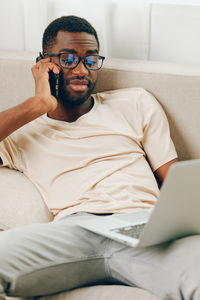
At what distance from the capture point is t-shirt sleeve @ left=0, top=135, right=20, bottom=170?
68.8 inches

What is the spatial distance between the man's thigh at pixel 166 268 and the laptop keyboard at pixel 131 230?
0.06m

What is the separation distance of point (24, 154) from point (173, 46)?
79cm

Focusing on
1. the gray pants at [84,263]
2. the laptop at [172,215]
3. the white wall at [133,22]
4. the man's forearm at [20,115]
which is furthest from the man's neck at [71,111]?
the laptop at [172,215]

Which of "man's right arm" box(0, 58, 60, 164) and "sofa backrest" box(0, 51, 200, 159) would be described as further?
"sofa backrest" box(0, 51, 200, 159)

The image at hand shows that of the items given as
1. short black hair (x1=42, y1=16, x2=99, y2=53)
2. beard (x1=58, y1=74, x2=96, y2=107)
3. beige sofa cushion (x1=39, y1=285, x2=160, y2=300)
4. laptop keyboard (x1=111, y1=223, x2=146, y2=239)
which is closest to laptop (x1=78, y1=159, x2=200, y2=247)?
laptop keyboard (x1=111, y1=223, x2=146, y2=239)

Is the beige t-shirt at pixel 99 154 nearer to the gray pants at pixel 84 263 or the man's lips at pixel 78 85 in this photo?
the man's lips at pixel 78 85

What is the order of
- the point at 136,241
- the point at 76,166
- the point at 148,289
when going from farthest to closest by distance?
the point at 76,166 < the point at 148,289 < the point at 136,241

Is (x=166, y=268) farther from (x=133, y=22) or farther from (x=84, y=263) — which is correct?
(x=133, y=22)

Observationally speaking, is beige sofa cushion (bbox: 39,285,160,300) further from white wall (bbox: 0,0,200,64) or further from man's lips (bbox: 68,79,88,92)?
white wall (bbox: 0,0,200,64)

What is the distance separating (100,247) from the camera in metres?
1.32

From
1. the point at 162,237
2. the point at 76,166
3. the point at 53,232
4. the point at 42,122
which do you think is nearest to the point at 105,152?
the point at 76,166

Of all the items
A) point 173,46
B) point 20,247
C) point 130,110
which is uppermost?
point 173,46

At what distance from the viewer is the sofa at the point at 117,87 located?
1605 mm

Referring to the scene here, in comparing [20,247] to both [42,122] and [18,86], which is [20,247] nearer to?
[42,122]
